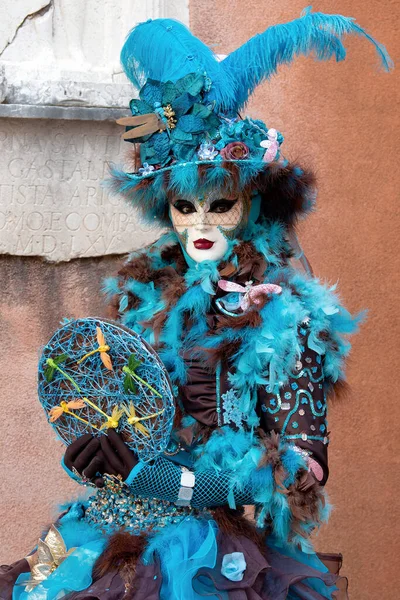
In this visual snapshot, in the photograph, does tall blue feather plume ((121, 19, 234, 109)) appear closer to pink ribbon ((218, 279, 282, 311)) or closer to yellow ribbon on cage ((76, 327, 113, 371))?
pink ribbon ((218, 279, 282, 311))

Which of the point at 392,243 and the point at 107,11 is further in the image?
the point at 392,243

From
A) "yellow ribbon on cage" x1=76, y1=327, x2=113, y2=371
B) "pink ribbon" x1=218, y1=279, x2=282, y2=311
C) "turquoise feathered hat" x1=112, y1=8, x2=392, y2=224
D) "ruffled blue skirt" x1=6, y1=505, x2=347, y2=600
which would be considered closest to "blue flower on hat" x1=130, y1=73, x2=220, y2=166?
"turquoise feathered hat" x1=112, y1=8, x2=392, y2=224

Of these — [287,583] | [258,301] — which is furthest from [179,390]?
[287,583]

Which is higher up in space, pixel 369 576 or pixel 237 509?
pixel 237 509

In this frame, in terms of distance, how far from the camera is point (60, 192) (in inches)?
129

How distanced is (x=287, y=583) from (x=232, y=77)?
126 cm

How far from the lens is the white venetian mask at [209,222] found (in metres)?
2.25

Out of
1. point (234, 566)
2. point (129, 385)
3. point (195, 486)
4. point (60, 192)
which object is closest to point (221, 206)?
point (129, 385)

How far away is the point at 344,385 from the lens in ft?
7.41

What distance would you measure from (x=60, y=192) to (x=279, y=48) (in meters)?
1.22

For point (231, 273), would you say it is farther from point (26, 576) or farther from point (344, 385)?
A: point (26, 576)

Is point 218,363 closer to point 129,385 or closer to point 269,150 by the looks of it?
point 129,385

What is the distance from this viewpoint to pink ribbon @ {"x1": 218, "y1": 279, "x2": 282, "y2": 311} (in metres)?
2.17

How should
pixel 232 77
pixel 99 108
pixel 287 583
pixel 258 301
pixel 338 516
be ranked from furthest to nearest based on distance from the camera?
pixel 338 516
pixel 99 108
pixel 232 77
pixel 258 301
pixel 287 583
